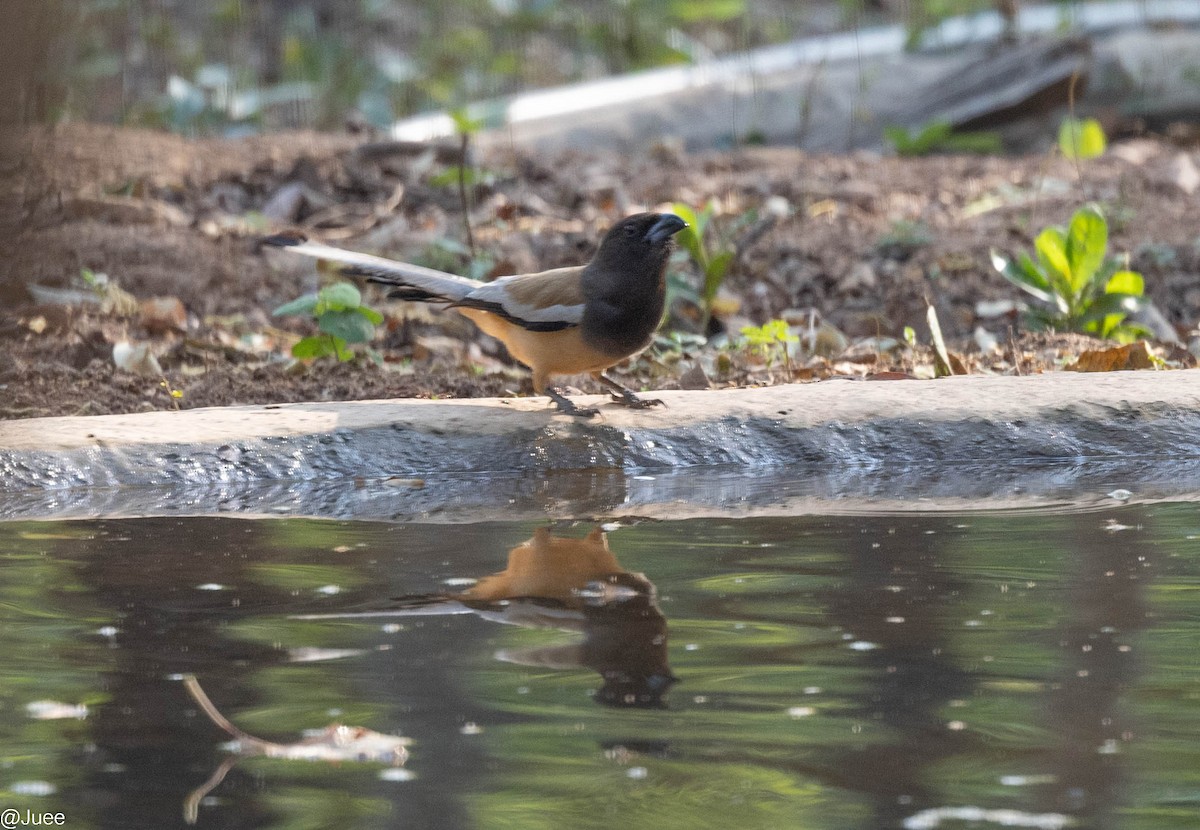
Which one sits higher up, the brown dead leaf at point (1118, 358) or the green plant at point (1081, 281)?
the green plant at point (1081, 281)

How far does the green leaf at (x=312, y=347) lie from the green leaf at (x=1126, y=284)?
2993 millimetres

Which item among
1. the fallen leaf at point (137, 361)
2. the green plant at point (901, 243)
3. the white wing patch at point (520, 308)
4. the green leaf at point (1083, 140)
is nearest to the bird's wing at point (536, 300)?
the white wing patch at point (520, 308)

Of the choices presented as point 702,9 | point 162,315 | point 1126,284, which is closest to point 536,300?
point 162,315

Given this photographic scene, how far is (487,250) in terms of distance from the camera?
24.4 feet

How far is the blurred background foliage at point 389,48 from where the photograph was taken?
11.9 meters

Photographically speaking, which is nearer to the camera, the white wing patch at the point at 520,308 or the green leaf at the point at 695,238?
the white wing patch at the point at 520,308

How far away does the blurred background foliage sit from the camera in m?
11.9

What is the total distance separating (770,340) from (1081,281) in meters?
1.35

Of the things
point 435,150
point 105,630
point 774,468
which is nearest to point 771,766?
point 105,630

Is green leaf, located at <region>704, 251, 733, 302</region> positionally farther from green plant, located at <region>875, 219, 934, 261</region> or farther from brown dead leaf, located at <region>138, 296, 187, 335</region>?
brown dead leaf, located at <region>138, 296, 187, 335</region>

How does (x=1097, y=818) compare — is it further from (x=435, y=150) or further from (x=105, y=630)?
(x=435, y=150)

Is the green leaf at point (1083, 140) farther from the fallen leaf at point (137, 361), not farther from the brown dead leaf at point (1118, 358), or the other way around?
the fallen leaf at point (137, 361)

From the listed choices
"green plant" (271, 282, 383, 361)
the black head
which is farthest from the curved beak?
Answer: "green plant" (271, 282, 383, 361)

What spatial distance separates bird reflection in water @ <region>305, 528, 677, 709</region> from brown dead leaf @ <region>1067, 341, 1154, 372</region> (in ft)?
8.47
